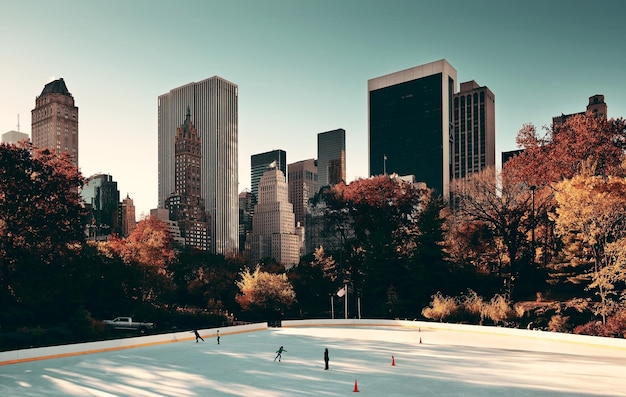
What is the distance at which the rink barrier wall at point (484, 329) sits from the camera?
33.2 metres

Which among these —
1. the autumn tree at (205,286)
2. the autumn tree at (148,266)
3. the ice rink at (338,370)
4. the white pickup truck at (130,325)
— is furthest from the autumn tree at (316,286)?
the ice rink at (338,370)

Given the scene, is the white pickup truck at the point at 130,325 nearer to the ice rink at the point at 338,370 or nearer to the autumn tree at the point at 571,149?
the ice rink at the point at 338,370

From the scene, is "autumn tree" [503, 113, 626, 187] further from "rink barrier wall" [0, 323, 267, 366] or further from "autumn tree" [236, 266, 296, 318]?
"rink barrier wall" [0, 323, 267, 366]

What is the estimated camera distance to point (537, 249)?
59.0 metres

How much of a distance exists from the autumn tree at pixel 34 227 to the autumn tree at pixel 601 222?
4656 centimetres

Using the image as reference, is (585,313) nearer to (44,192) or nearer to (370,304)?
(370,304)

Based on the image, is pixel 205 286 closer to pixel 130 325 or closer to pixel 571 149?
pixel 130 325

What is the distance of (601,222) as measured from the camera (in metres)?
42.5

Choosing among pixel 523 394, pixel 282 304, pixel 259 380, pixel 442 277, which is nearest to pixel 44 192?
pixel 282 304

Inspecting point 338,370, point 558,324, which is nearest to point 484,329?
point 558,324

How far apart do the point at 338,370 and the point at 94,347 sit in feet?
55.4

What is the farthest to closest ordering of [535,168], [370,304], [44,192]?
[370,304] < [535,168] < [44,192]

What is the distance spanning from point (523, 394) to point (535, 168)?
142 feet

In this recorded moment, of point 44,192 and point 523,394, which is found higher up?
point 44,192
